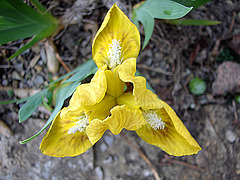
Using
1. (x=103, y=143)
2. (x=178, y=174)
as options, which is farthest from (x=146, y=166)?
(x=103, y=143)

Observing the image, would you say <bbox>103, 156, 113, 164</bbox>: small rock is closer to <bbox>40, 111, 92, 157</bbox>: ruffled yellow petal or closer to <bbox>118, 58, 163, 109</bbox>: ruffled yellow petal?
<bbox>40, 111, 92, 157</bbox>: ruffled yellow petal

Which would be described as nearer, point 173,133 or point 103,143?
point 173,133

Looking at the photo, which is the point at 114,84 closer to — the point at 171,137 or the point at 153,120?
the point at 153,120

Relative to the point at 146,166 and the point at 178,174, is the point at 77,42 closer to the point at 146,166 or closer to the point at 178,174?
the point at 146,166

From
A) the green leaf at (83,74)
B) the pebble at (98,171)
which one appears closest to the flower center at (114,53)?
the green leaf at (83,74)

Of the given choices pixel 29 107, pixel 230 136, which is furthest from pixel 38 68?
pixel 230 136
